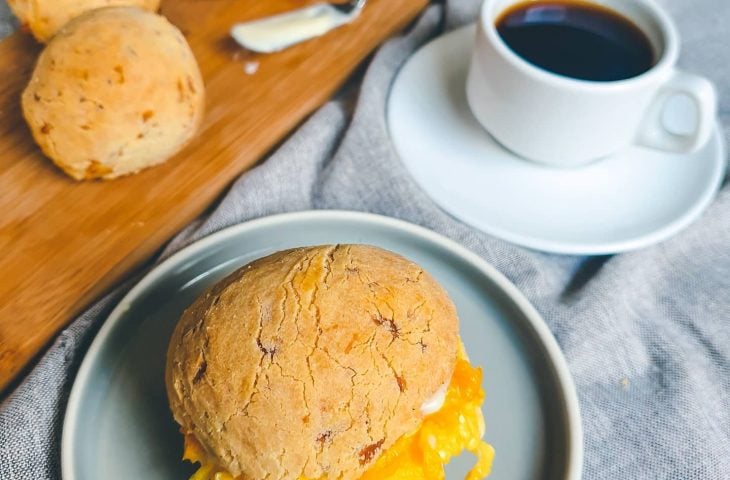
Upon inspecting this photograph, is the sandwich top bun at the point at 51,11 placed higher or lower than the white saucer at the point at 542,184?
higher

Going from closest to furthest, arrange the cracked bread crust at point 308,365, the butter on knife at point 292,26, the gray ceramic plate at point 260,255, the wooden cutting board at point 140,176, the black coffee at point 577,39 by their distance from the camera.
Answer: the cracked bread crust at point 308,365, the gray ceramic plate at point 260,255, the wooden cutting board at point 140,176, the black coffee at point 577,39, the butter on knife at point 292,26

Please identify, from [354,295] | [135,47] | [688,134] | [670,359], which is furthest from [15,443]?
[688,134]

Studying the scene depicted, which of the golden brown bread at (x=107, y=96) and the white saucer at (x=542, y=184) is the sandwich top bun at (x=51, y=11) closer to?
the golden brown bread at (x=107, y=96)

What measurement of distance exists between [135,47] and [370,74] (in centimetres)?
36

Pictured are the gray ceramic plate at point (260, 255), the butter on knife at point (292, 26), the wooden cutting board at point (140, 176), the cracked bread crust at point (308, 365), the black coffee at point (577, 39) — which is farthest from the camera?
the butter on knife at point (292, 26)

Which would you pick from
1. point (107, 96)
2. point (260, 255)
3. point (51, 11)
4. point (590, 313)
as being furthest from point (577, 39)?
point (51, 11)

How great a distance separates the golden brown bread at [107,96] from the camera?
90 centimetres

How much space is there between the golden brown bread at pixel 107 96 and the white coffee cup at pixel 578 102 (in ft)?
1.33

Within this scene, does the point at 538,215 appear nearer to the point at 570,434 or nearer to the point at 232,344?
the point at 570,434

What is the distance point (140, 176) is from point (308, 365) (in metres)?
0.47

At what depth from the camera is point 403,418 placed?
2.12 feet

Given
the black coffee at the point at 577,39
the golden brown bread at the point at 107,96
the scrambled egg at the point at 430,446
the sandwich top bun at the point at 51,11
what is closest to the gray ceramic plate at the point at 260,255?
the scrambled egg at the point at 430,446

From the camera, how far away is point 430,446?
665 millimetres

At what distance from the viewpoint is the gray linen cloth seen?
796 mm
